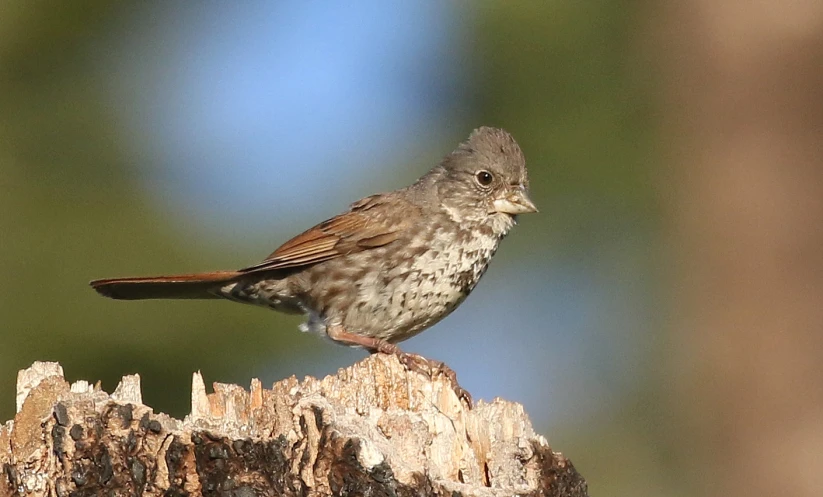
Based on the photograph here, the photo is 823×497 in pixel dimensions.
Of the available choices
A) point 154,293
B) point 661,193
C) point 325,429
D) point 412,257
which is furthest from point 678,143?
point 325,429

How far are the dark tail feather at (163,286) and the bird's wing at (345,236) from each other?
18cm

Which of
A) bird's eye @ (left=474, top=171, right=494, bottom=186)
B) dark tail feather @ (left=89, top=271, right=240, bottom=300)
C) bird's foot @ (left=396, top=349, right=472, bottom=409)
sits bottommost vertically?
bird's foot @ (left=396, top=349, right=472, bottom=409)

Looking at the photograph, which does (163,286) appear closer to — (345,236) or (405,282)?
(345,236)

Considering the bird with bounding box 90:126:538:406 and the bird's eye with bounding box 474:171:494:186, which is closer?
the bird with bounding box 90:126:538:406

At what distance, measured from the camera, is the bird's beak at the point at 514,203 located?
5.95 m

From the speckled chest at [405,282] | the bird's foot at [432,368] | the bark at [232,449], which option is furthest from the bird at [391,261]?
the bark at [232,449]

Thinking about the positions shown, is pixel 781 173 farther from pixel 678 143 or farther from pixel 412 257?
pixel 412 257

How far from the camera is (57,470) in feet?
11.3

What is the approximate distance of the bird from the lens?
18.6ft

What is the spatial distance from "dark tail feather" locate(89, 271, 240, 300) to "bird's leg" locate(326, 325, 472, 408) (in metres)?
0.58

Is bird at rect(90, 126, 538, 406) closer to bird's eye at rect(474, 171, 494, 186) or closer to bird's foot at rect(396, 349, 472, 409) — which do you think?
Answer: bird's eye at rect(474, 171, 494, 186)

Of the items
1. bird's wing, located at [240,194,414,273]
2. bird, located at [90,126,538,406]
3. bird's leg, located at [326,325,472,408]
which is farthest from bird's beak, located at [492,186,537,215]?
bird's leg, located at [326,325,472,408]

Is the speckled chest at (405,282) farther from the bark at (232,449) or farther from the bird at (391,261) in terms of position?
the bark at (232,449)

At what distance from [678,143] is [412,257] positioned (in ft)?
13.9
